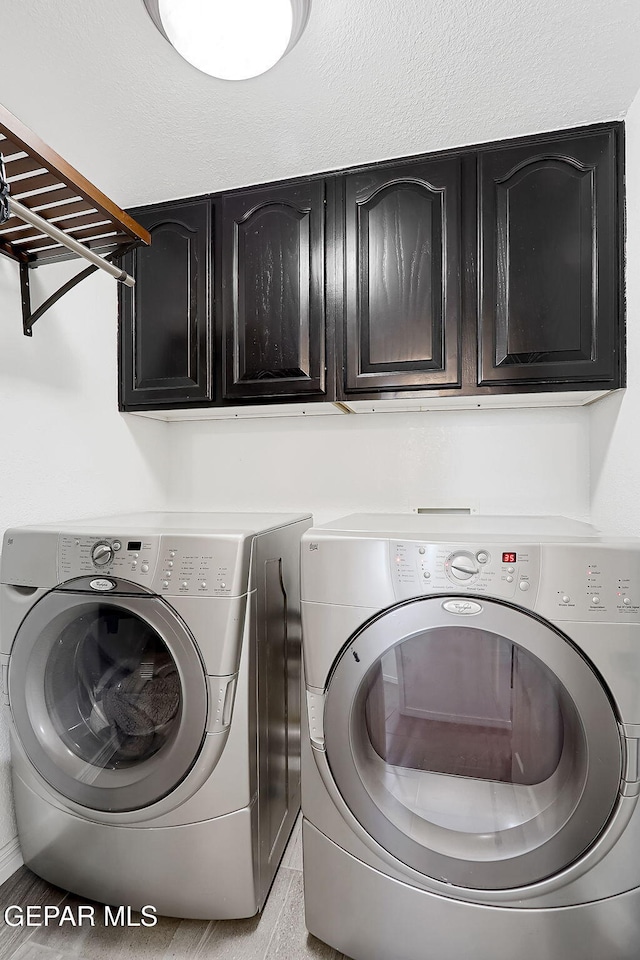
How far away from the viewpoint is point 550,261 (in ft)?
5.04

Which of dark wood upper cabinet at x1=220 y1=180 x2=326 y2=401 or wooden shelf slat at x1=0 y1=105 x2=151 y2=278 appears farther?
dark wood upper cabinet at x1=220 y1=180 x2=326 y2=401

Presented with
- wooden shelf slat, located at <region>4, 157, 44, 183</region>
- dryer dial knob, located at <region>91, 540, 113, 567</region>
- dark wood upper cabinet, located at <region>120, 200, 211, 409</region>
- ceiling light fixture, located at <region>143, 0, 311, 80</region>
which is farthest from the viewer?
dark wood upper cabinet, located at <region>120, 200, 211, 409</region>

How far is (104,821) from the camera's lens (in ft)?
4.43

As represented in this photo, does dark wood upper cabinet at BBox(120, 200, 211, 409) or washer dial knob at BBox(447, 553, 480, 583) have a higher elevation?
dark wood upper cabinet at BBox(120, 200, 211, 409)

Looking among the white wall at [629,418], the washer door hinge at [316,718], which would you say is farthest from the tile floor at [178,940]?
the white wall at [629,418]

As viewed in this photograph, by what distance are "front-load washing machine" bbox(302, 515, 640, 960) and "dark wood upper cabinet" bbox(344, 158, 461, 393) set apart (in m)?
0.66

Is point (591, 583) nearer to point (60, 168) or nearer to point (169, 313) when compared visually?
point (60, 168)

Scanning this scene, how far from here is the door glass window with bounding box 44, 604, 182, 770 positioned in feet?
4.41

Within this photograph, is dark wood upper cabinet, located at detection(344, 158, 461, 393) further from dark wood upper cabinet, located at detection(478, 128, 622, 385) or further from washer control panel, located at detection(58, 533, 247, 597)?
washer control panel, located at detection(58, 533, 247, 597)

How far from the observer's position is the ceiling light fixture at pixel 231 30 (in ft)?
3.37

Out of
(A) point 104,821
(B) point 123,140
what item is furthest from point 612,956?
(B) point 123,140

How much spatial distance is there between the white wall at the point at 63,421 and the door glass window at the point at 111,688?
31cm

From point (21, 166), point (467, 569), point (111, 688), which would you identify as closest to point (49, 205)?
point (21, 166)

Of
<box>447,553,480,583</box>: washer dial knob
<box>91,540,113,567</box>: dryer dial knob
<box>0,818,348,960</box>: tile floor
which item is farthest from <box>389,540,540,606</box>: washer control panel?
<box>0,818,348,960</box>: tile floor
